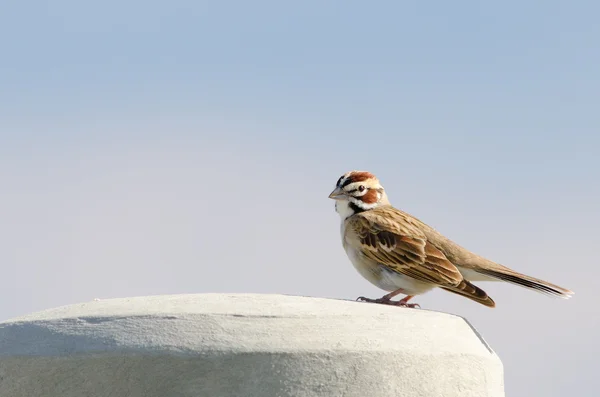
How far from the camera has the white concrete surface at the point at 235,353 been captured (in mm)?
5977

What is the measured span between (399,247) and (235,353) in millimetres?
4431

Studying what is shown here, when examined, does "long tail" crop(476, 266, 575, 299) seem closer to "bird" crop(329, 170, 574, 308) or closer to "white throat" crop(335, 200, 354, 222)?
"bird" crop(329, 170, 574, 308)

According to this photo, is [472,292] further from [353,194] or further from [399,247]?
[353,194]

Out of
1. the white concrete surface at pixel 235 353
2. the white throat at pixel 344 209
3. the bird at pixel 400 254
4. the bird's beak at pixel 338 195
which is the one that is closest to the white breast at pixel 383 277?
the bird at pixel 400 254

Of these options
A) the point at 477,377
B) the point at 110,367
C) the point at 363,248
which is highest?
the point at 363,248

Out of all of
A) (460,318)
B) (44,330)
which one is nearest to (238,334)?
(44,330)

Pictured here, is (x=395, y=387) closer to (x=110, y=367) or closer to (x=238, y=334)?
(x=238, y=334)

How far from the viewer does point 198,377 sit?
596 cm

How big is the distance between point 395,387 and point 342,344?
0.50 meters

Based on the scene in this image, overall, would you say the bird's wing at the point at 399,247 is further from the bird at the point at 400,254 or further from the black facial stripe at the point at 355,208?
the black facial stripe at the point at 355,208

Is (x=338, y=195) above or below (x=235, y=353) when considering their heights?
above

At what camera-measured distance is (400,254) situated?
9.99 meters

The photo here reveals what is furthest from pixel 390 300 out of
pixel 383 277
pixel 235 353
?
pixel 235 353

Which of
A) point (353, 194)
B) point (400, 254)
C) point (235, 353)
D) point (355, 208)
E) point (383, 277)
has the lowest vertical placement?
point (235, 353)
